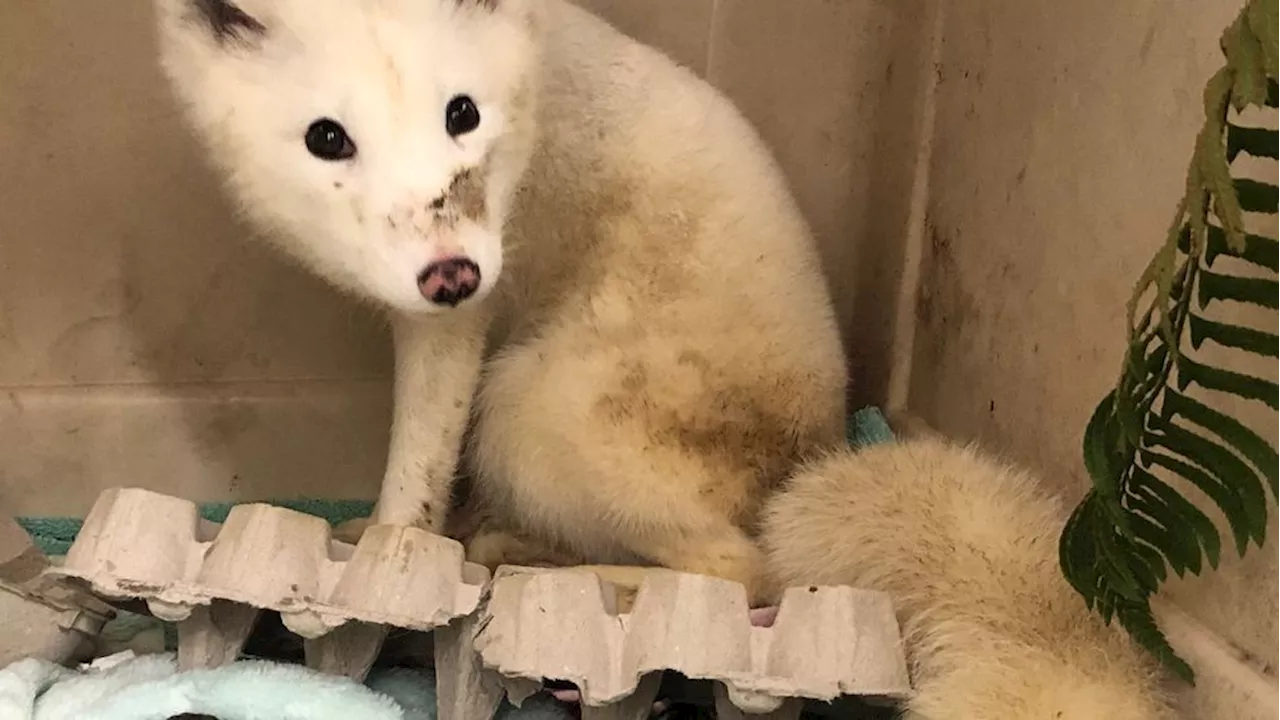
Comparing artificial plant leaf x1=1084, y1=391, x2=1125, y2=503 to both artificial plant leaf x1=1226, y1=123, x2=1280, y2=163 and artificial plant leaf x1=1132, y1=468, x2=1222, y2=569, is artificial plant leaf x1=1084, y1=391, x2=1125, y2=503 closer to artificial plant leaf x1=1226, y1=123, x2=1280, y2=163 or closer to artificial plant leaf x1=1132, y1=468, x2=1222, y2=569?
artificial plant leaf x1=1132, y1=468, x2=1222, y2=569

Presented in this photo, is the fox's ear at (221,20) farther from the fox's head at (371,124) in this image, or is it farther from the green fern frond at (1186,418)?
the green fern frond at (1186,418)

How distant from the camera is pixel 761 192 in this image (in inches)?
55.2

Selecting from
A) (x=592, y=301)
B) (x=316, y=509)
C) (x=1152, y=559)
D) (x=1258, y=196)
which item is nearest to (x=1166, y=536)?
(x=1152, y=559)

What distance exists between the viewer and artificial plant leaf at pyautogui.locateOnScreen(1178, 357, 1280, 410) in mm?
809

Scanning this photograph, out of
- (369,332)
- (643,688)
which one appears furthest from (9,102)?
(643,688)

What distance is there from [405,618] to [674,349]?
A: 44cm

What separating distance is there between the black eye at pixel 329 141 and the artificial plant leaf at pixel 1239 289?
68cm

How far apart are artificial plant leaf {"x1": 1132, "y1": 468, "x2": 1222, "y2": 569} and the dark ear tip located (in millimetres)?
828

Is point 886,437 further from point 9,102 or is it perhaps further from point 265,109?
point 9,102

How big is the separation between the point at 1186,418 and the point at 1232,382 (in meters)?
0.05

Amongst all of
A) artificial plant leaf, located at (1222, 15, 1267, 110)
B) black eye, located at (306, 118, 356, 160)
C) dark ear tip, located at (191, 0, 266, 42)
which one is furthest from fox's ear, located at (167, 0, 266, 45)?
artificial plant leaf, located at (1222, 15, 1267, 110)

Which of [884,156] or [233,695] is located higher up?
[884,156]

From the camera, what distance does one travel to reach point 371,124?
1.01 metres

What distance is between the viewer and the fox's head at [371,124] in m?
1.02
